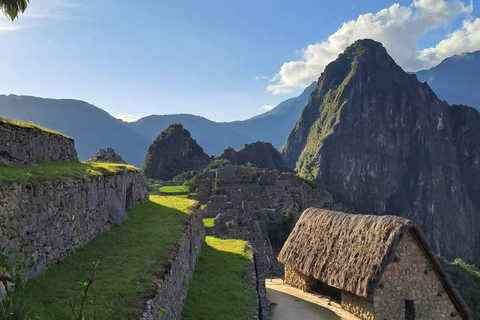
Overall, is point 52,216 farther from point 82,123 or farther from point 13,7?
point 82,123

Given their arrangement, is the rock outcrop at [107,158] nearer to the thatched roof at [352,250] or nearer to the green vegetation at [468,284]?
the thatched roof at [352,250]

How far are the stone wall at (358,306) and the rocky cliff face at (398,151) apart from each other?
11603cm

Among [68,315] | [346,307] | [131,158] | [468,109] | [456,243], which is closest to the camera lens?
[68,315]

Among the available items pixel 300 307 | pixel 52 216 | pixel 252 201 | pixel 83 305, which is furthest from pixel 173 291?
pixel 252 201

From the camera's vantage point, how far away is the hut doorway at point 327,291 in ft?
40.4

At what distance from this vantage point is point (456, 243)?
130250 mm

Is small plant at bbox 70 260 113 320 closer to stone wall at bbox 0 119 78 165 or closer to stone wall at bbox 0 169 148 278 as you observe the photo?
stone wall at bbox 0 169 148 278

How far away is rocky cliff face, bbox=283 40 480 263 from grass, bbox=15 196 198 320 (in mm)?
119861

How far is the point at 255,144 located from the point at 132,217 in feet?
321

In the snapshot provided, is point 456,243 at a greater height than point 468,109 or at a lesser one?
lesser

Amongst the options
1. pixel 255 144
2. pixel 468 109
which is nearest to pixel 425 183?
pixel 468 109

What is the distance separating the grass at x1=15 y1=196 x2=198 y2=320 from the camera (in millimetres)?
4828

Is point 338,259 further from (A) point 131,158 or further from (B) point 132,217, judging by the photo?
(A) point 131,158

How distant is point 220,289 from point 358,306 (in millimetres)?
3721
